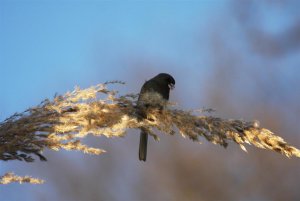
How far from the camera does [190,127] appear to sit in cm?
235

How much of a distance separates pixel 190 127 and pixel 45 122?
0.83 meters

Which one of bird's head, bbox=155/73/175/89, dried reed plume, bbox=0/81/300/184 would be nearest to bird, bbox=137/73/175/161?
bird's head, bbox=155/73/175/89

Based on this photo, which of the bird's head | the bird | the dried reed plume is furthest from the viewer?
the bird's head

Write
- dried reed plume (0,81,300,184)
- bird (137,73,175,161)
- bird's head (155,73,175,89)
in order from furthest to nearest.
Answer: bird's head (155,73,175,89), bird (137,73,175,161), dried reed plume (0,81,300,184)

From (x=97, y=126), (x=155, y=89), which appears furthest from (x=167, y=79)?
(x=97, y=126)

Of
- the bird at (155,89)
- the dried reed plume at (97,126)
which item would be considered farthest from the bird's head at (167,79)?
the dried reed plume at (97,126)

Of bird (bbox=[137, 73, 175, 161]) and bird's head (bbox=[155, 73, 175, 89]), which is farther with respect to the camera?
bird's head (bbox=[155, 73, 175, 89])

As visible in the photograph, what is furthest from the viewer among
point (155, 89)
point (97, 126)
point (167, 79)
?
point (167, 79)

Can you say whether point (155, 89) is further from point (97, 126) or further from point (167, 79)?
point (97, 126)

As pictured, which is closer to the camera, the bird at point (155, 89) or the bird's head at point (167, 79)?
the bird at point (155, 89)

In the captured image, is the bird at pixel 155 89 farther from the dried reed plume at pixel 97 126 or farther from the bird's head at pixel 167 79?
the dried reed plume at pixel 97 126

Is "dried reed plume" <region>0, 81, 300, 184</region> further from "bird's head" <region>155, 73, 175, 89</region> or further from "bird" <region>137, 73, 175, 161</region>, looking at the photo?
"bird's head" <region>155, 73, 175, 89</region>

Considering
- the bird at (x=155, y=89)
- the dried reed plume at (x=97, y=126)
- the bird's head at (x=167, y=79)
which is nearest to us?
the dried reed plume at (x=97, y=126)

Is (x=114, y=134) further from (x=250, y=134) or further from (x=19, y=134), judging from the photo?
(x=250, y=134)
